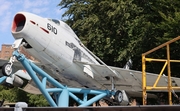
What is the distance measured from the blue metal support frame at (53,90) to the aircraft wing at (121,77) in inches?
25.8

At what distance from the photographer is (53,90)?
10641 mm

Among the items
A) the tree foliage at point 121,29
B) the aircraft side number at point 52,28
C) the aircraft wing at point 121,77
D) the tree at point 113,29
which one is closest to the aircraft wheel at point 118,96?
the aircraft wing at point 121,77

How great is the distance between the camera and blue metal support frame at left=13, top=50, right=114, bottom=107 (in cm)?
959

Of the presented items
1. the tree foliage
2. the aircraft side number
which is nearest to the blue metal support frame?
the aircraft side number

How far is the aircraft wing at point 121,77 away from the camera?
11523mm

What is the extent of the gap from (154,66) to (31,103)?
13.6 metres

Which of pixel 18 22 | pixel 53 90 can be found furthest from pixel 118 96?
pixel 18 22

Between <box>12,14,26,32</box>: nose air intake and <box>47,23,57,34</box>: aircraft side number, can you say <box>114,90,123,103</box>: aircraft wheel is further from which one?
<box>12,14,26,32</box>: nose air intake

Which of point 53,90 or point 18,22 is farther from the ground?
point 18,22

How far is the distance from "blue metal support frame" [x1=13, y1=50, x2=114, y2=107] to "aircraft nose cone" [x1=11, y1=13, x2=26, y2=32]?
756 millimetres

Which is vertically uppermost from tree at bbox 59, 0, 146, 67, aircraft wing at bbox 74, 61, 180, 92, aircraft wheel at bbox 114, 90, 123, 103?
tree at bbox 59, 0, 146, 67

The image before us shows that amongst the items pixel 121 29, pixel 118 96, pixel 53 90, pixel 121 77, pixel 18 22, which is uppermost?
pixel 121 29

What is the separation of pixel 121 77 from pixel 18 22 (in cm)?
515

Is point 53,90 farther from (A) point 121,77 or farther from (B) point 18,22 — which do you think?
(A) point 121,77
